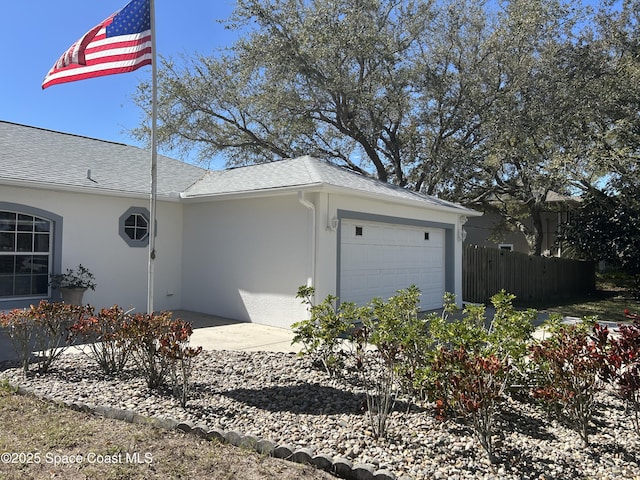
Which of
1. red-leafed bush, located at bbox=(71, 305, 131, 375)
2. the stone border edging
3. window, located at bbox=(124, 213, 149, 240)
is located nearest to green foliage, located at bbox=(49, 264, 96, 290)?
window, located at bbox=(124, 213, 149, 240)

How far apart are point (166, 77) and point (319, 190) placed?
409 inches

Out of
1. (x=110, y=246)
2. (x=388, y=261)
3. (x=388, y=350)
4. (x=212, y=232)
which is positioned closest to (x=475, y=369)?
(x=388, y=350)

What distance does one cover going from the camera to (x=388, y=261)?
1095 centimetres

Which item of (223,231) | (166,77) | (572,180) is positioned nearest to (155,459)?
(223,231)


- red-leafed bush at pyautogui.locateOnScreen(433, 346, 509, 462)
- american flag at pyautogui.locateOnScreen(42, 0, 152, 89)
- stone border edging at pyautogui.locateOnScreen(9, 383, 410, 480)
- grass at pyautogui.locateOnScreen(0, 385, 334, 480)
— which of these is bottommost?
grass at pyautogui.locateOnScreen(0, 385, 334, 480)

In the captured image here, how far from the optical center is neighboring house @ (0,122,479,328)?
917 centimetres

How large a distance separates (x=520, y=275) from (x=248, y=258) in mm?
10219

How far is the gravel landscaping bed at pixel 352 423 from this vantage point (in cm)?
334

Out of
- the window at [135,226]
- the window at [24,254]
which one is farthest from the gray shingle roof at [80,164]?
the window at [24,254]

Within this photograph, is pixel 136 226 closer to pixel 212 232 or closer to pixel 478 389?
pixel 212 232

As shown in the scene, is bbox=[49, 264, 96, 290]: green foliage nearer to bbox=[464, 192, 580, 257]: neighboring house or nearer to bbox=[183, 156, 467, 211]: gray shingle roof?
bbox=[183, 156, 467, 211]: gray shingle roof

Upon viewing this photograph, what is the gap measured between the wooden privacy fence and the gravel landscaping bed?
32.0 feet

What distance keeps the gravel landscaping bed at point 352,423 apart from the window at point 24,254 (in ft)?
13.6

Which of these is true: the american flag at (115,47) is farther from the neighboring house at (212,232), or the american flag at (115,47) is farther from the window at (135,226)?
the window at (135,226)
